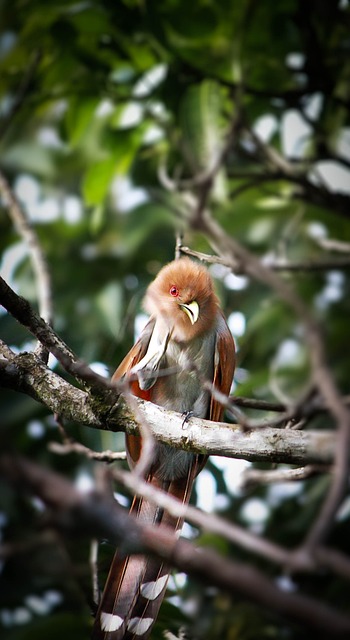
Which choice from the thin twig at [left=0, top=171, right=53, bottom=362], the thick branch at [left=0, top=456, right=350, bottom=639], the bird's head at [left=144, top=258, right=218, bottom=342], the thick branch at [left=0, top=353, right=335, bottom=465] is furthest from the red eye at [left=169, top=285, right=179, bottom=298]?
the thick branch at [left=0, top=456, right=350, bottom=639]

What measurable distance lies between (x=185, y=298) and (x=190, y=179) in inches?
35.8

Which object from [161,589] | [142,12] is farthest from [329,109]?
[161,589]

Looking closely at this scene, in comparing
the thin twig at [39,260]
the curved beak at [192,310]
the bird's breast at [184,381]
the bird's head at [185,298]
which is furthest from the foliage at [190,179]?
the thin twig at [39,260]

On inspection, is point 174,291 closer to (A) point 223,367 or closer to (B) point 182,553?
(A) point 223,367

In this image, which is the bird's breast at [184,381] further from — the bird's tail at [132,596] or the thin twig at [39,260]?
the thin twig at [39,260]

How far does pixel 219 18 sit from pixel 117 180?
1.31 m

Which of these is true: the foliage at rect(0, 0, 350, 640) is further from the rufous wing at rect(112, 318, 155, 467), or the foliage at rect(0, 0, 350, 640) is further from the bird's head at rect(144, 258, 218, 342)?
the rufous wing at rect(112, 318, 155, 467)

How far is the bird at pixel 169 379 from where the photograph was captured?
2.90 m

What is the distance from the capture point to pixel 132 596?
2.88 metres

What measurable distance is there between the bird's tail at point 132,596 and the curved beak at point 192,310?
30.6 inches

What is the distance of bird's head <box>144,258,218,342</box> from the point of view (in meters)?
3.45

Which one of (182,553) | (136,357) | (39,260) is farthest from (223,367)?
(182,553)

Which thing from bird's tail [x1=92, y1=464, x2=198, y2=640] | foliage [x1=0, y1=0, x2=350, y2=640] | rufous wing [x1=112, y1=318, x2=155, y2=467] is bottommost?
bird's tail [x1=92, y1=464, x2=198, y2=640]

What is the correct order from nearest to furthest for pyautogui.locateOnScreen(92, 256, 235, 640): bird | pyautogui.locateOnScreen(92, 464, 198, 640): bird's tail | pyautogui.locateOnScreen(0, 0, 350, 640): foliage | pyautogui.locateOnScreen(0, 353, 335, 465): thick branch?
1. pyautogui.locateOnScreen(0, 353, 335, 465): thick branch
2. pyautogui.locateOnScreen(92, 464, 198, 640): bird's tail
3. pyautogui.locateOnScreen(92, 256, 235, 640): bird
4. pyautogui.locateOnScreen(0, 0, 350, 640): foliage
